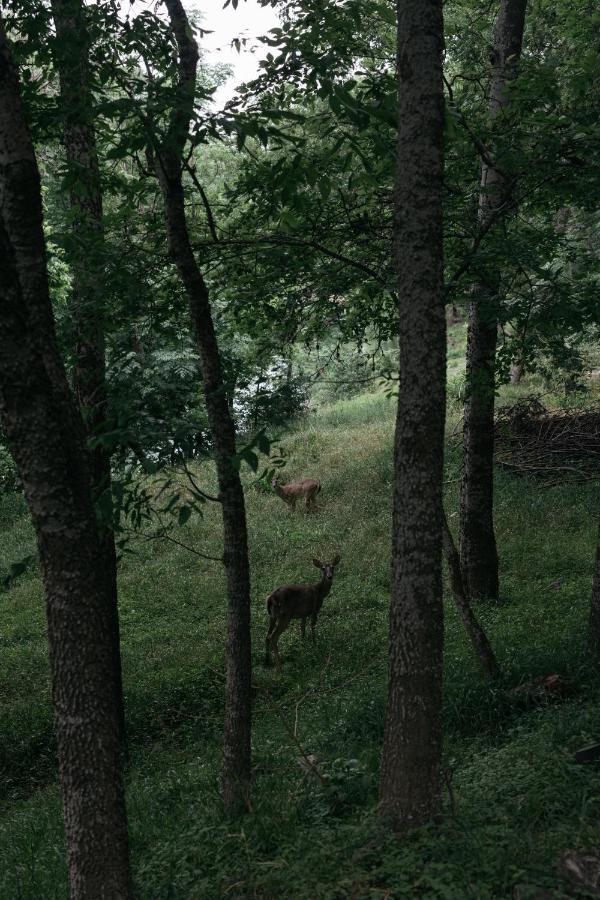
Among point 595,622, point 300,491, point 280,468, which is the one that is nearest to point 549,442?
point 300,491

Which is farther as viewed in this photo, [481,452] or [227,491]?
[481,452]

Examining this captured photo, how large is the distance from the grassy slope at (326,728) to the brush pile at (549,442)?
3.13 ft

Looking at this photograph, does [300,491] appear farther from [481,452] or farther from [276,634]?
[276,634]

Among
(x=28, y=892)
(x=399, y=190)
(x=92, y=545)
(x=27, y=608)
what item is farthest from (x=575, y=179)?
(x=27, y=608)

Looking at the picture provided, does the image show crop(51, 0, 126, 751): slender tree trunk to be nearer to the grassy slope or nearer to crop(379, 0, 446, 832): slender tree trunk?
the grassy slope

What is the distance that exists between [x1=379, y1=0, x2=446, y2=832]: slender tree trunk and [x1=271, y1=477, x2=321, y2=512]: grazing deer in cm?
1679

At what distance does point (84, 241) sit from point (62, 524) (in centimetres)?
367

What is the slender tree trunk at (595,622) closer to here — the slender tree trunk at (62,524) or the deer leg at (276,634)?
the deer leg at (276,634)

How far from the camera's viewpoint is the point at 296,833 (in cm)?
602

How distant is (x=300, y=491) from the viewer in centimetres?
2241

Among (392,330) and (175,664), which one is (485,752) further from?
(175,664)

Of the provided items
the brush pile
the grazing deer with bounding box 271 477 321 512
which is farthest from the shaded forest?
the grazing deer with bounding box 271 477 321 512

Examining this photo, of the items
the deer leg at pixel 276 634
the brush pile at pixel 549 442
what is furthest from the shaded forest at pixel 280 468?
the brush pile at pixel 549 442

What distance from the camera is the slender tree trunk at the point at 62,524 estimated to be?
14.9 ft
